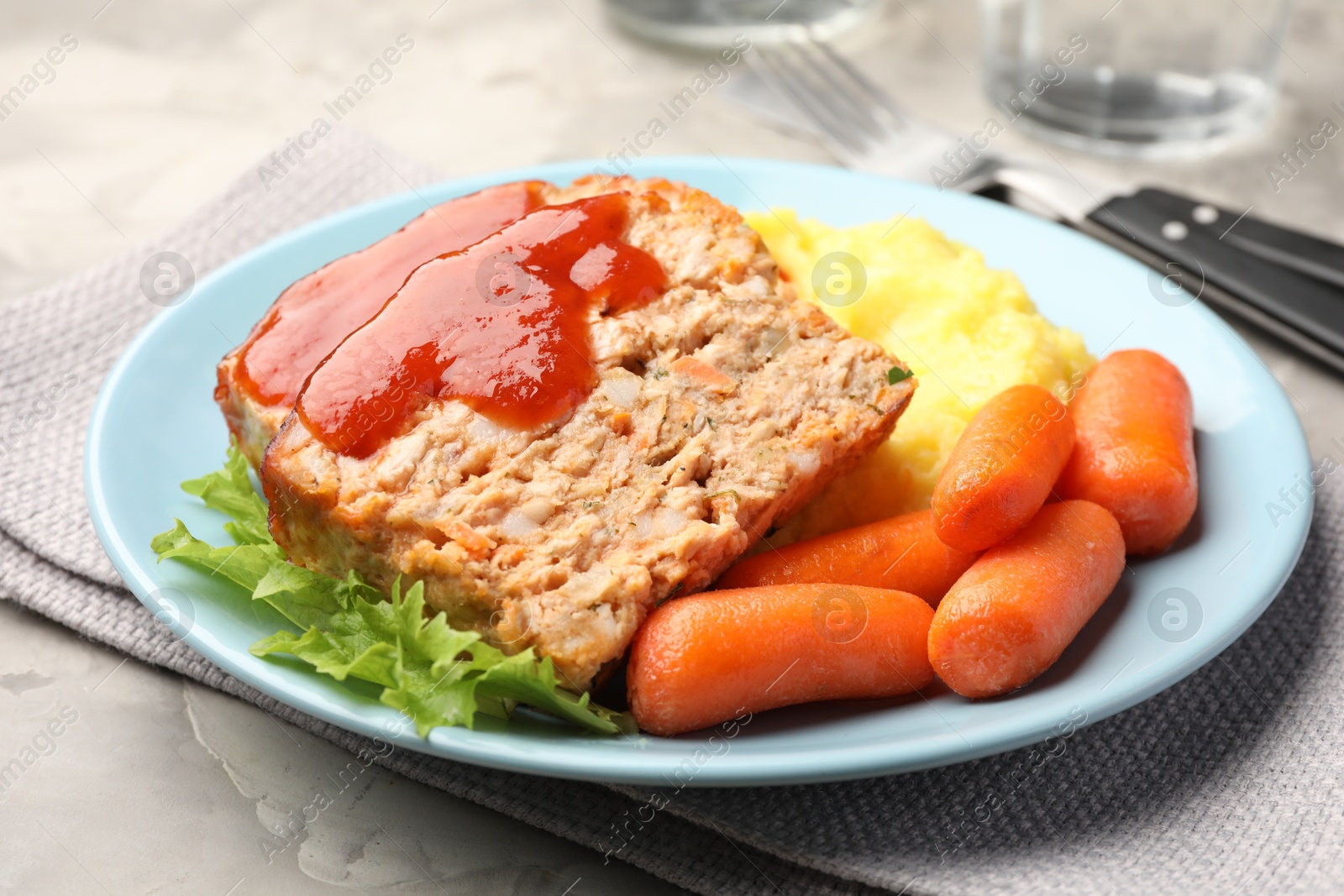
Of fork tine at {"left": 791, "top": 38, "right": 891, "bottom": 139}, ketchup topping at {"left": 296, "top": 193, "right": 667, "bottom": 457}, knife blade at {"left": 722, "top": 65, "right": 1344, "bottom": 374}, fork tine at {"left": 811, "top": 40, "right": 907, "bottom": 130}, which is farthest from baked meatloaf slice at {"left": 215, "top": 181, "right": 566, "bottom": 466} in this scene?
fork tine at {"left": 811, "top": 40, "right": 907, "bottom": 130}

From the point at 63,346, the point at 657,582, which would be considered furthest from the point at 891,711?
the point at 63,346

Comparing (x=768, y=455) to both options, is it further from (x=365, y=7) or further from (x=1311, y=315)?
(x=365, y=7)

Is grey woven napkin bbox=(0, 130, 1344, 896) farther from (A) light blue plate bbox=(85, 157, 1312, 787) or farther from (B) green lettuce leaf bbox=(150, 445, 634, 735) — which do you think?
(B) green lettuce leaf bbox=(150, 445, 634, 735)

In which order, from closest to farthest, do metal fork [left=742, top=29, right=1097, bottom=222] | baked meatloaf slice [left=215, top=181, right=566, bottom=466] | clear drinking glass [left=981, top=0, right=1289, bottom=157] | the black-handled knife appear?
1. baked meatloaf slice [left=215, top=181, right=566, bottom=466]
2. the black-handled knife
3. metal fork [left=742, top=29, right=1097, bottom=222]
4. clear drinking glass [left=981, top=0, right=1289, bottom=157]

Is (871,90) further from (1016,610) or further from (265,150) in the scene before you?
(1016,610)

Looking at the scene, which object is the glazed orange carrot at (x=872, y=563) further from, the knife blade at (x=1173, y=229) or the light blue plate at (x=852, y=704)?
the knife blade at (x=1173, y=229)
